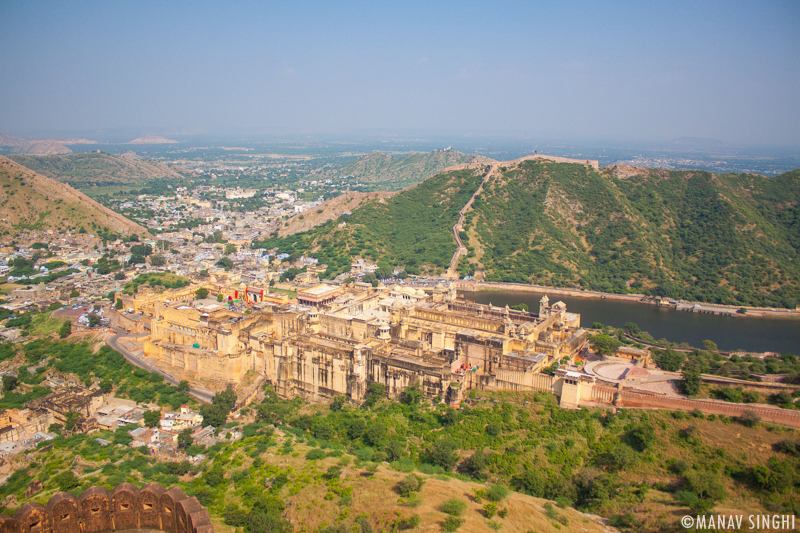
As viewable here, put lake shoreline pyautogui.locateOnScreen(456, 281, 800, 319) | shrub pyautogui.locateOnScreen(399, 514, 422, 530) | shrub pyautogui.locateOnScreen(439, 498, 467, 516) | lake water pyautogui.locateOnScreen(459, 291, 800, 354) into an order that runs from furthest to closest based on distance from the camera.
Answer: lake shoreline pyautogui.locateOnScreen(456, 281, 800, 319) < lake water pyautogui.locateOnScreen(459, 291, 800, 354) < shrub pyautogui.locateOnScreen(439, 498, 467, 516) < shrub pyautogui.locateOnScreen(399, 514, 422, 530)

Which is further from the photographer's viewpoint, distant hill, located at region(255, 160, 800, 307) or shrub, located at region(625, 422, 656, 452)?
distant hill, located at region(255, 160, 800, 307)

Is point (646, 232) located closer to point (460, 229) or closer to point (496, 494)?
point (460, 229)

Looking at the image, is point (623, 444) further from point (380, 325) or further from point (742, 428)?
point (380, 325)

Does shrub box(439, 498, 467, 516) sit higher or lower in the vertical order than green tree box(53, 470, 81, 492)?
higher

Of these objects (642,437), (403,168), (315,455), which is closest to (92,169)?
(403,168)

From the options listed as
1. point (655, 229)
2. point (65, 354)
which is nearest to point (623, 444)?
point (65, 354)

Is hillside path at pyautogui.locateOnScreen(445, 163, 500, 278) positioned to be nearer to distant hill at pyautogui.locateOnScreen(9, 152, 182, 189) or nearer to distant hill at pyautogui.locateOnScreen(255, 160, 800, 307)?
distant hill at pyautogui.locateOnScreen(255, 160, 800, 307)

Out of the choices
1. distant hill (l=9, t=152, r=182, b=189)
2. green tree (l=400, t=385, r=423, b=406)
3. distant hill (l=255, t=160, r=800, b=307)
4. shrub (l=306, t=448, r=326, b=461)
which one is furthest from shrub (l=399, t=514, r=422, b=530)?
distant hill (l=9, t=152, r=182, b=189)
